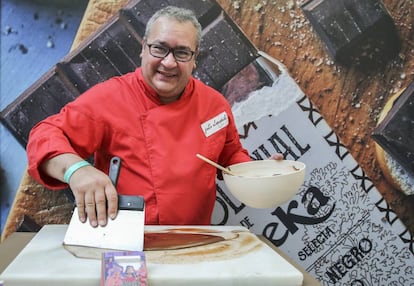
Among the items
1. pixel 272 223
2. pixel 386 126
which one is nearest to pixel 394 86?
pixel 386 126

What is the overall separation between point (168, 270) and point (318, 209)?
1194mm

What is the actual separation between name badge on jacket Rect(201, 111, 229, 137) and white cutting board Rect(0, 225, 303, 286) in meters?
0.47

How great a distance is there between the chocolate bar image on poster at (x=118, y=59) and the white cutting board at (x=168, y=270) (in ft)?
2.83

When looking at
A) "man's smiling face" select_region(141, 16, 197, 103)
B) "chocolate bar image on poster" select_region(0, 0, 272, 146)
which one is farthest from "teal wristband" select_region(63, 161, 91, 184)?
"chocolate bar image on poster" select_region(0, 0, 272, 146)

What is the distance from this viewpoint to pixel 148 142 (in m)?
1.23

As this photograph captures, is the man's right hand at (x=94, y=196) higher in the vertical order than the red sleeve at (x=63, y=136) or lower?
lower

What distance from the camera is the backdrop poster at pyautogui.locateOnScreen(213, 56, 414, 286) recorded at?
183 centimetres

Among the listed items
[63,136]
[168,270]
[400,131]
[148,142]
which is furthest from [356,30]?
[168,270]

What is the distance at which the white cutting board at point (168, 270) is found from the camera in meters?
0.76

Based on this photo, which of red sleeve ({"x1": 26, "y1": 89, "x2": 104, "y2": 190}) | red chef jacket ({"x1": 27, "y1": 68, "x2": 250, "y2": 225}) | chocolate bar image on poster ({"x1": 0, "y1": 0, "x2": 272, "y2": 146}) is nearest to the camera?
red sleeve ({"x1": 26, "y1": 89, "x2": 104, "y2": 190})

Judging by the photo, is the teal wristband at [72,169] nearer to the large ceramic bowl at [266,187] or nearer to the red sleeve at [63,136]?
the red sleeve at [63,136]

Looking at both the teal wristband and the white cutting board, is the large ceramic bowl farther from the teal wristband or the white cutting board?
the teal wristband

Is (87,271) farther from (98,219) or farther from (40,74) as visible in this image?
Answer: (40,74)

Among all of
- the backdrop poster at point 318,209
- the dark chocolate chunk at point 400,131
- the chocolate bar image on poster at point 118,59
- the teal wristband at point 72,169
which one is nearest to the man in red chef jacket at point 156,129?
the teal wristband at point 72,169
